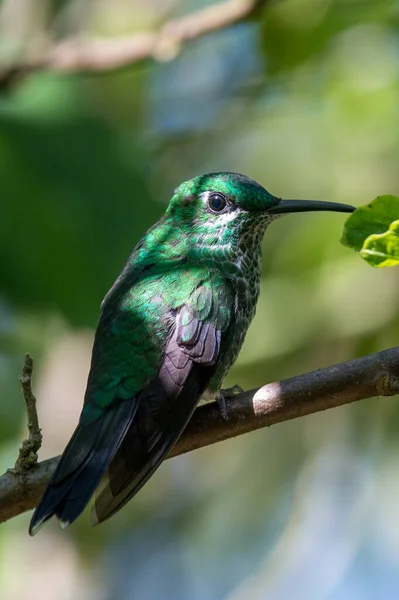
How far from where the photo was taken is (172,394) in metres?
3.47

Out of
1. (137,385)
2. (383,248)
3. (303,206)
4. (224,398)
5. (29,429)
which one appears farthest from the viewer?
(303,206)

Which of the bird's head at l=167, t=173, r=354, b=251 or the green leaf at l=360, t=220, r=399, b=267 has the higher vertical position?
the bird's head at l=167, t=173, r=354, b=251

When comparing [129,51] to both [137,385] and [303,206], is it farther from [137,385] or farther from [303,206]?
[137,385]

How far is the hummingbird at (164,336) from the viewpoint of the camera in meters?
3.28

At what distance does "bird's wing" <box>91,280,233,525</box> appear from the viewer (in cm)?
328

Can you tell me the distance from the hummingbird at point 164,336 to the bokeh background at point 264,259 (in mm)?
475

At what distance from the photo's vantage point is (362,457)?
5258 mm

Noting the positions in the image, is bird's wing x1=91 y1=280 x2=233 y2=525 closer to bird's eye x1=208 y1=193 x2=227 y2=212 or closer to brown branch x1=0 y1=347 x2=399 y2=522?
brown branch x1=0 y1=347 x2=399 y2=522

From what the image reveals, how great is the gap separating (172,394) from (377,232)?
54.1 inches

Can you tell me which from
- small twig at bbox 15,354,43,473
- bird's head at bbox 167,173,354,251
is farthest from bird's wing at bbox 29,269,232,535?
bird's head at bbox 167,173,354,251

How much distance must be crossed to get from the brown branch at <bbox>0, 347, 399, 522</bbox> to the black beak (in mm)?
837

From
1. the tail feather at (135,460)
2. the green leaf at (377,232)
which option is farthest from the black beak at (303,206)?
the green leaf at (377,232)

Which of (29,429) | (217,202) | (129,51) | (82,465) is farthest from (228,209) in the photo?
(29,429)

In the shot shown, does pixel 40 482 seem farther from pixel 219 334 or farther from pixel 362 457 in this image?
pixel 362 457
